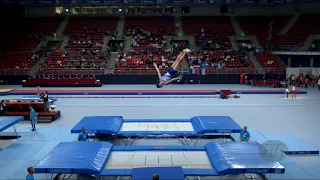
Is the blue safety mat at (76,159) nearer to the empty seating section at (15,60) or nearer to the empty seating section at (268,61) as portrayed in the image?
the empty seating section at (15,60)

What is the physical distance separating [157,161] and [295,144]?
19.2 ft

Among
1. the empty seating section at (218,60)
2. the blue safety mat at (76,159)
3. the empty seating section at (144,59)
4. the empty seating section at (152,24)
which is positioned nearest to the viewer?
the blue safety mat at (76,159)

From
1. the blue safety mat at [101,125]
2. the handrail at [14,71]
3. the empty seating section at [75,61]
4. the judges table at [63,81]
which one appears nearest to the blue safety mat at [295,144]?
the blue safety mat at [101,125]

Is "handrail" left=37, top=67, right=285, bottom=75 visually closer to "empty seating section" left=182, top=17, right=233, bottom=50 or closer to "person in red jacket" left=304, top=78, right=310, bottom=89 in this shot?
"person in red jacket" left=304, top=78, right=310, bottom=89

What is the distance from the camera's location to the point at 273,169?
770cm

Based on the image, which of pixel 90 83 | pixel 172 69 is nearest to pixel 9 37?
pixel 90 83

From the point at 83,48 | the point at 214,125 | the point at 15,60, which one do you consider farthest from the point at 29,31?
the point at 214,125

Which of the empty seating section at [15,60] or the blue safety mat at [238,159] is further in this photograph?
the empty seating section at [15,60]

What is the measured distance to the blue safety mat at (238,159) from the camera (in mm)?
7691

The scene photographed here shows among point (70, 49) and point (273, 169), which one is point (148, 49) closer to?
point (70, 49)

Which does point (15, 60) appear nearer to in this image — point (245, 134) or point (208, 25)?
point (208, 25)

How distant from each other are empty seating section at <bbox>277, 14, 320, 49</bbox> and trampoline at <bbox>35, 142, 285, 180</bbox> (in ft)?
82.5

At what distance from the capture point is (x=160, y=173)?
746 cm

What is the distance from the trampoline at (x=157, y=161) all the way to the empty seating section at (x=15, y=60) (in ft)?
74.3
